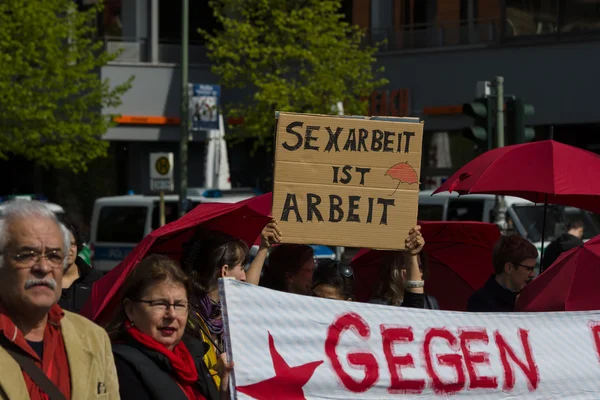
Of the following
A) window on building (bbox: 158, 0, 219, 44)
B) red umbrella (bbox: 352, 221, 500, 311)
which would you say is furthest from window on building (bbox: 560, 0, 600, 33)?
red umbrella (bbox: 352, 221, 500, 311)

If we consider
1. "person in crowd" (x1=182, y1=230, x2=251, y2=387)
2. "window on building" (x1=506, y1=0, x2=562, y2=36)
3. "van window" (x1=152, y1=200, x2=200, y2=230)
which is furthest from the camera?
"window on building" (x1=506, y1=0, x2=562, y2=36)

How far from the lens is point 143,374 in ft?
14.3

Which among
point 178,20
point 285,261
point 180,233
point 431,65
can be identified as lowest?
point 285,261

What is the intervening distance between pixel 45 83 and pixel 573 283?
2427 cm

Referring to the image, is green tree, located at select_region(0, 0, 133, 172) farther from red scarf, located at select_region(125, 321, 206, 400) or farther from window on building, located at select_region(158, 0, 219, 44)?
red scarf, located at select_region(125, 321, 206, 400)

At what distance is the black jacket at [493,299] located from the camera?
279 inches

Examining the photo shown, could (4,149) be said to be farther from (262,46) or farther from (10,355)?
(10,355)

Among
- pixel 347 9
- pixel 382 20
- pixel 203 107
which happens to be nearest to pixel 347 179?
pixel 203 107

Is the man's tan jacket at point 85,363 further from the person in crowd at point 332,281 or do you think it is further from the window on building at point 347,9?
the window on building at point 347,9

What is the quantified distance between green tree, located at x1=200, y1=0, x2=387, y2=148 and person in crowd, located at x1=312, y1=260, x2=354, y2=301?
20545 millimetres

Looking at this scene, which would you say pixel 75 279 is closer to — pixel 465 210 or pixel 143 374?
pixel 143 374

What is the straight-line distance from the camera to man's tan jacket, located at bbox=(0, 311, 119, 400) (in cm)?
364

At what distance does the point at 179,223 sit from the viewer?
6094mm

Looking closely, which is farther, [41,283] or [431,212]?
[431,212]
